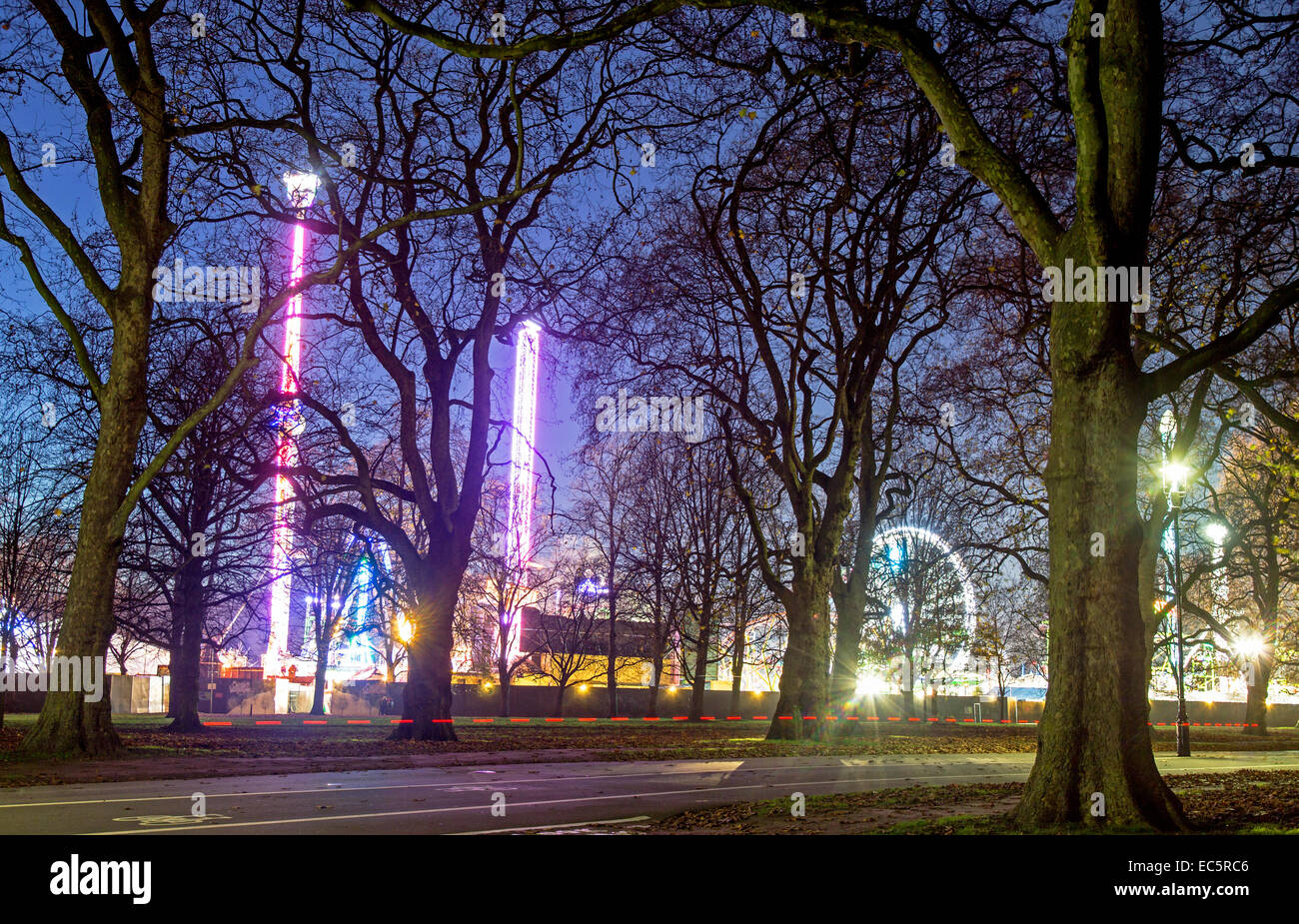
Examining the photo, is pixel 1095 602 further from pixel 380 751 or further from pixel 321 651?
pixel 321 651

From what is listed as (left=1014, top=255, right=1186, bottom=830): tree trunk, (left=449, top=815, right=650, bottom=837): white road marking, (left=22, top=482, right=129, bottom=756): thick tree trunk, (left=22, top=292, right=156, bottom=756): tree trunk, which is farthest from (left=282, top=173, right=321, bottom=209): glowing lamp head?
(left=1014, top=255, right=1186, bottom=830): tree trunk

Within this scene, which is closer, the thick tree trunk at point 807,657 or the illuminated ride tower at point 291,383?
the illuminated ride tower at point 291,383

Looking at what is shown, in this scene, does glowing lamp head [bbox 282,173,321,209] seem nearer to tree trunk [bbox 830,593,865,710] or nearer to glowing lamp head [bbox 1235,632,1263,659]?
tree trunk [bbox 830,593,865,710]

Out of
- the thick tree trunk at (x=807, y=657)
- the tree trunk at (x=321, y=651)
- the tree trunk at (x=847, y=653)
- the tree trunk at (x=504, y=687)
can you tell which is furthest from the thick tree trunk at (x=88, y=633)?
the tree trunk at (x=504, y=687)

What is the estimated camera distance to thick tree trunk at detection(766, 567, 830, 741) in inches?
1006

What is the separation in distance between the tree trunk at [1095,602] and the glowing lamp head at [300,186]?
1655 centimetres

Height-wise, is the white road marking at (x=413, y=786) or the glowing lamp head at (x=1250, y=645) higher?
the white road marking at (x=413, y=786)

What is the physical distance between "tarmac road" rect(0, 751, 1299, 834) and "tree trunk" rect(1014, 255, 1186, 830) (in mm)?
4092

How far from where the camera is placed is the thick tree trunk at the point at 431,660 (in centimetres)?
2228

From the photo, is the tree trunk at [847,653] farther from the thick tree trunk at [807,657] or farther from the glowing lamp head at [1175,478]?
the glowing lamp head at [1175,478]

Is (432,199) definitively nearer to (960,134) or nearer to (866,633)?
(960,134)

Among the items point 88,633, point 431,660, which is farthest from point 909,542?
point 88,633

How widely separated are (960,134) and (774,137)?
14.0 m

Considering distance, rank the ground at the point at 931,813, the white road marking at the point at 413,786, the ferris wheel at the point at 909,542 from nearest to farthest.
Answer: the ground at the point at 931,813, the white road marking at the point at 413,786, the ferris wheel at the point at 909,542
